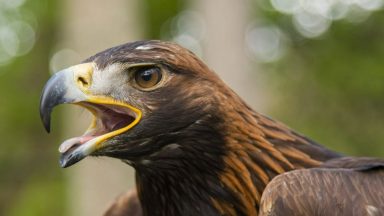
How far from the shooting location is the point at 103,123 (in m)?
3.88

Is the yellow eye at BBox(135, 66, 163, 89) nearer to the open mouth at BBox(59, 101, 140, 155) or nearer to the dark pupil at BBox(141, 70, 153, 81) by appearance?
the dark pupil at BBox(141, 70, 153, 81)

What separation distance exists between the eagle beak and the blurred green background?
1422 centimetres

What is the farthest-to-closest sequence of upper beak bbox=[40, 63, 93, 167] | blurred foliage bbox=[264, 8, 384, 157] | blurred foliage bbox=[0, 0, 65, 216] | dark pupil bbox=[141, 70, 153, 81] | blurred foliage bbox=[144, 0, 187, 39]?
→ 1. blurred foliage bbox=[144, 0, 187, 39]
2. blurred foliage bbox=[0, 0, 65, 216]
3. blurred foliage bbox=[264, 8, 384, 157]
4. dark pupil bbox=[141, 70, 153, 81]
5. upper beak bbox=[40, 63, 93, 167]

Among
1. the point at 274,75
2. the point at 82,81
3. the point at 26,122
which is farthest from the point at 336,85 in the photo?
the point at 82,81

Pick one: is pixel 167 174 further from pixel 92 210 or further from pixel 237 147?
pixel 92 210

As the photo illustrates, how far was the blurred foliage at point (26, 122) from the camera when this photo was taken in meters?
23.3

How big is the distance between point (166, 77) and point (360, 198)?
1.07 meters

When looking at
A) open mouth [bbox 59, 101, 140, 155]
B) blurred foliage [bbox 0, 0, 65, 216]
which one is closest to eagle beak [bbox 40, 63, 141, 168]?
open mouth [bbox 59, 101, 140, 155]

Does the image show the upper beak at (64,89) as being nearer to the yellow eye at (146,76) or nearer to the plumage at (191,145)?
the plumage at (191,145)

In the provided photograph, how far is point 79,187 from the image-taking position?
1068 centimetres

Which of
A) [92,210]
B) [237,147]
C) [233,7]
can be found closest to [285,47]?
[233,7]

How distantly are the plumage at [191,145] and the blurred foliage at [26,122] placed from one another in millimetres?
18603

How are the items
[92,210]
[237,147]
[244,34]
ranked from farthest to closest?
[244,34]
[92,210]
[237,147]

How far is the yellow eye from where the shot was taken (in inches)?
151
